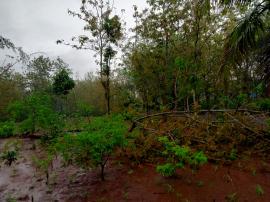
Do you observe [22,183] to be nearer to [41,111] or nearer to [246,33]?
[41,111]

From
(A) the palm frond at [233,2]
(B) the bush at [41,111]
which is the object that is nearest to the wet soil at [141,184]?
(B) the bush at [41,111]

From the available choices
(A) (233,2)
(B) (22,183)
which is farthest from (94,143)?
(A) (233,2)

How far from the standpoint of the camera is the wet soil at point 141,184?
17.3 feet

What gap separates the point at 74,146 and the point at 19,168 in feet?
8.99

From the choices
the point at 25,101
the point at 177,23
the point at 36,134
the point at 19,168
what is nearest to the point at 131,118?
the point at 19,168

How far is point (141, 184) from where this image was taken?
5.85m

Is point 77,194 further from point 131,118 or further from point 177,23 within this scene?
point 177,23

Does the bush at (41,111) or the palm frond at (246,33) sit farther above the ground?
the palm frond at (246,33)

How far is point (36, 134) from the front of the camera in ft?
42.1

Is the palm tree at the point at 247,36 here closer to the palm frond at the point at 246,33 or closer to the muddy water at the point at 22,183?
the palm frond at the point at 246,33

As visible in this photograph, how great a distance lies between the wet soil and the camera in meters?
5.28

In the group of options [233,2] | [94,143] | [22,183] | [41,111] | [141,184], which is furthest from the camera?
[41,111]

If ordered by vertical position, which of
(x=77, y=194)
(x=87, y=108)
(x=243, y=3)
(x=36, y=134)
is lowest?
(x=77, y=194)

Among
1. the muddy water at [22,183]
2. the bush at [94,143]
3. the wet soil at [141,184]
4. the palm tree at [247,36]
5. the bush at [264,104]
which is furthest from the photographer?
the bush at [264,104]
